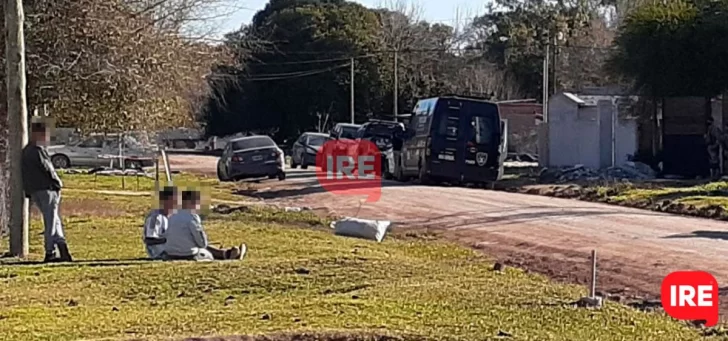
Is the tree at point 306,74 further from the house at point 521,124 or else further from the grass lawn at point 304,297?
the grass lawn at point 304,297

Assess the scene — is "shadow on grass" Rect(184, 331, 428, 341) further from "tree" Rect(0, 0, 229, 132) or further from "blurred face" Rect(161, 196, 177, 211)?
"tree" Rect(0, 0, 229, 132)

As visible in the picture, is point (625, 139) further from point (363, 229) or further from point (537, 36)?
point (537, 36)

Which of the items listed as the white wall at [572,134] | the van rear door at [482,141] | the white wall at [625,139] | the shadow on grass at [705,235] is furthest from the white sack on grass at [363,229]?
the white wall at [625,139]

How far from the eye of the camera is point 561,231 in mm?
19078

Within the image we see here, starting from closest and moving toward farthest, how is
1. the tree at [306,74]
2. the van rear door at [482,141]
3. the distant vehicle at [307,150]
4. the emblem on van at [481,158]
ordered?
the van rear door at [482,141] < the emblem on van at [481,158] < the distant vehicle at [307,150] < the tree at [306,74]

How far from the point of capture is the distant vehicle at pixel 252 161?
37.8m

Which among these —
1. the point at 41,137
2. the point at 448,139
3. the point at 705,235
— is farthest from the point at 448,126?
the point at 41,137

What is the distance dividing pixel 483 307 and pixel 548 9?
69654 millimetres

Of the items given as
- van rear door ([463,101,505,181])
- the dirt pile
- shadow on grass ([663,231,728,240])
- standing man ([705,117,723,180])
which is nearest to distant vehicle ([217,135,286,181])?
van rear door ([463,101,505,181])

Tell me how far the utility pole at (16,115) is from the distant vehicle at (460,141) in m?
18.2

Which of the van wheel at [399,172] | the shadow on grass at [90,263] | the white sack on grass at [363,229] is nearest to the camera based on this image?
the shadow on grass at [90,263]

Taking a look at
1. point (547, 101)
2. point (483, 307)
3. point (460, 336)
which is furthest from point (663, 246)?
point (547, 101)

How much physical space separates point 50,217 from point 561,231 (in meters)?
8.01

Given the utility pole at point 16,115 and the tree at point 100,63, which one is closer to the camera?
the utility pole at point 16,115
